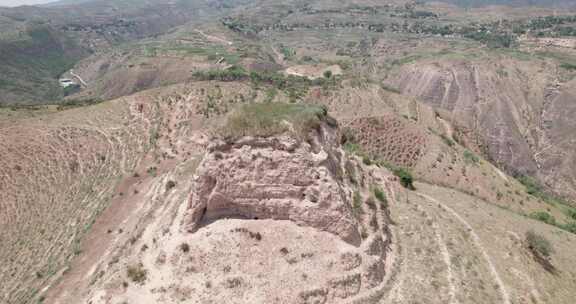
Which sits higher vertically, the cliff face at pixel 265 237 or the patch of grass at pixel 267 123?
the patch of grass at pixel 267 123

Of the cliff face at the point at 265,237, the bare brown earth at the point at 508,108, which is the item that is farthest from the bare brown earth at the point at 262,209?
the bare brown earth at the point at 508,108

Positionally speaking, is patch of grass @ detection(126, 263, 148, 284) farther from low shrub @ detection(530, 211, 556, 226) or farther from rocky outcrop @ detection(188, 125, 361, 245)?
low shrub @ detection(530, 211, 556, 226)

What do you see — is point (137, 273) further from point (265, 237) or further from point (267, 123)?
point (267, 123)

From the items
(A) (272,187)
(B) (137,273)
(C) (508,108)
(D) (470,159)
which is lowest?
(C) (508,108)

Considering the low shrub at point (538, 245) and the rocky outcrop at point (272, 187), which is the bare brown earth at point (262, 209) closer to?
the rocky outcrop at point (272, 187)

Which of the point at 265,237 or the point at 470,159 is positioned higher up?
the point at 265,237

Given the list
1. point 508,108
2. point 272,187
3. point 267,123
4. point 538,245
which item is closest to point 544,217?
point 538,245
